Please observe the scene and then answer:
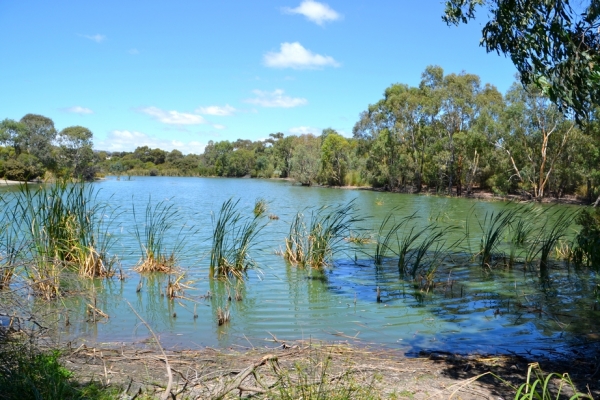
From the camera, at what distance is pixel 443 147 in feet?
141

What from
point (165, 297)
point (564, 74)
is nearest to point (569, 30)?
point (564, 74)

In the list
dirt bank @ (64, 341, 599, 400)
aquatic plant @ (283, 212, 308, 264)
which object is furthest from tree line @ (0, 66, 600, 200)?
dirt bank @ (64, 341, 599, 400)

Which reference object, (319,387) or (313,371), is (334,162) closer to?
(313,371)

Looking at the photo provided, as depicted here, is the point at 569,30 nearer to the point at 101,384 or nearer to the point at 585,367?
the point at 585,367

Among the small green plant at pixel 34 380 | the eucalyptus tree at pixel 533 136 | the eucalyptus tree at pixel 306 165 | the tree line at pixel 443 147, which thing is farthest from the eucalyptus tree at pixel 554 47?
the eucalyptus tree at pixel 306 165

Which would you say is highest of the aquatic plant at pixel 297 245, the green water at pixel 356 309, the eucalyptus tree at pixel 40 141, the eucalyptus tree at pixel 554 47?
the eucalyptus tree at pixel 40 141

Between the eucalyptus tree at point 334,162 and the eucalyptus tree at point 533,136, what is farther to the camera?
the eucalyptus tree at point 334,162

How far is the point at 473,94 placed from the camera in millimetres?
41906

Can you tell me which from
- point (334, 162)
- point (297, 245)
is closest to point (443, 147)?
point (334, 162)

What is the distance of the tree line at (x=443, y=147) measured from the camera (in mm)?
33281

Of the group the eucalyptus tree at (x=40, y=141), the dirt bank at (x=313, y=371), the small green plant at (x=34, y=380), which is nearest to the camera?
the small green plant at (x=34, y=380)

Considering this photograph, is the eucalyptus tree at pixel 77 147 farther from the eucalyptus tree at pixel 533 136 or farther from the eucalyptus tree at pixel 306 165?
the eucalyptus tree at pixel 533 136

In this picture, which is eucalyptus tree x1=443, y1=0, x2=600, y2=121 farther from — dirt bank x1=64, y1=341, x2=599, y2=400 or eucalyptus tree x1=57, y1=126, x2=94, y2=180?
eucalyptus tree x1=57, y1=126, x2=94, y2=180

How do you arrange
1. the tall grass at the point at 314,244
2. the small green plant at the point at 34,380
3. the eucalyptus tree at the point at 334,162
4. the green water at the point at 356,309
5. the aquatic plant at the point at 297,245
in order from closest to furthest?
the small green plant at the point at 34,380, the green water at the point at 356,309, the tall grass at the point at 314,244, the aquatic plant at the point at 297,245, the eucalyptus tree at the point at 334,162
